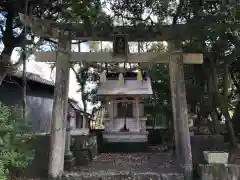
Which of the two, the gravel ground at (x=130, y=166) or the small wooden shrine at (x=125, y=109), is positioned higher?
the small wooden shrine at (x=125, y=109)

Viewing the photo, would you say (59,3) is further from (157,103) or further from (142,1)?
(157,103)

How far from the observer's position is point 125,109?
10336 mm

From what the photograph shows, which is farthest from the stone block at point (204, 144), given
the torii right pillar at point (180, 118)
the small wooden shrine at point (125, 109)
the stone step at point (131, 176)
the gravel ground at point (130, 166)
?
the small wooden shrine at point (125, 109)

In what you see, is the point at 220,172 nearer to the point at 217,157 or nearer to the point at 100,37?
the point at 217,157

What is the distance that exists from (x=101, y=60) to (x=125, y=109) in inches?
174

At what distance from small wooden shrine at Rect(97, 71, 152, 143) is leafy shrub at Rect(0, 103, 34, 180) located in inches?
180

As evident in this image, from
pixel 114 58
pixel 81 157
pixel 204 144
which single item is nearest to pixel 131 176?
pixel 81 157

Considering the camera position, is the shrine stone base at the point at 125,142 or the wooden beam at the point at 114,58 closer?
the wooden beam at the point at 114,58

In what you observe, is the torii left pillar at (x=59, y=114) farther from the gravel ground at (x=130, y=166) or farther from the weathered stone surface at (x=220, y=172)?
the weathered stone surface at (x=220, y=172)

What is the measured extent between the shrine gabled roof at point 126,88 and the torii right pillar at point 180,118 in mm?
3777

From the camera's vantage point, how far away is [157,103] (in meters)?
12.2

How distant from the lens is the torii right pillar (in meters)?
5.60

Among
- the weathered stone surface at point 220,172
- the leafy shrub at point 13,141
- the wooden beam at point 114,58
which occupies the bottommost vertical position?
the weathered stone surface at point 220,172

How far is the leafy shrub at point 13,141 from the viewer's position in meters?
4.79
